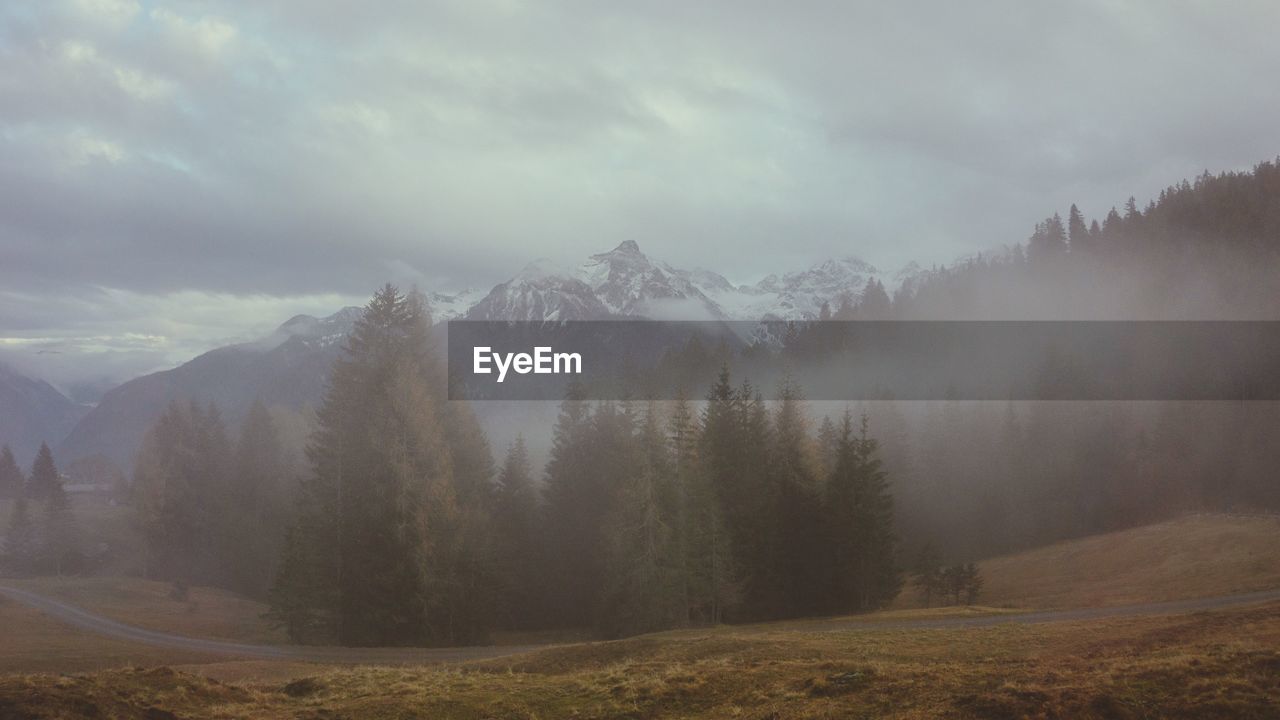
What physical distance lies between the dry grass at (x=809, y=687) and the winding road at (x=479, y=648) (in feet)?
24.7

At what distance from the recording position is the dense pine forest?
133 feet

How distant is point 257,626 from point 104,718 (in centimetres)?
4187

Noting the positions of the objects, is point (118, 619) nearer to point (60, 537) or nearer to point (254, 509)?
point (254, 509)

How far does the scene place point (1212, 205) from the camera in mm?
123312

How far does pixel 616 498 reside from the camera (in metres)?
46.2

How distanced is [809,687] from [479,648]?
25.9 meters

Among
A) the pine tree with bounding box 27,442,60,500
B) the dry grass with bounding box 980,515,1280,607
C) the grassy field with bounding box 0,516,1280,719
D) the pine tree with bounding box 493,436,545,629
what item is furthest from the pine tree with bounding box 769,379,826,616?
the pine tree with bounding box 27,442,60,500

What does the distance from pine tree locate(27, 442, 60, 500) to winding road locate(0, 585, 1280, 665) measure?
55139mm

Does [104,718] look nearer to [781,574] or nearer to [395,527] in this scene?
[395,527]

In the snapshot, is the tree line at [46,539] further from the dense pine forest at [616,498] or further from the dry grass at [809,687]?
the dry grass at [809,687]

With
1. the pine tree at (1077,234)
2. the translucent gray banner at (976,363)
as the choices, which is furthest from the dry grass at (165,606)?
the pine tree at (1077,234)

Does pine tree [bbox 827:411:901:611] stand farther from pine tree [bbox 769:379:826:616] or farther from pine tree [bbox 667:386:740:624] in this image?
pine tree [bbox 667:386:740:624]

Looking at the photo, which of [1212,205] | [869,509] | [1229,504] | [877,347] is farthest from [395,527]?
[1212,205]

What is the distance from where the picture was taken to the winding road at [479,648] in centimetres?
3106
